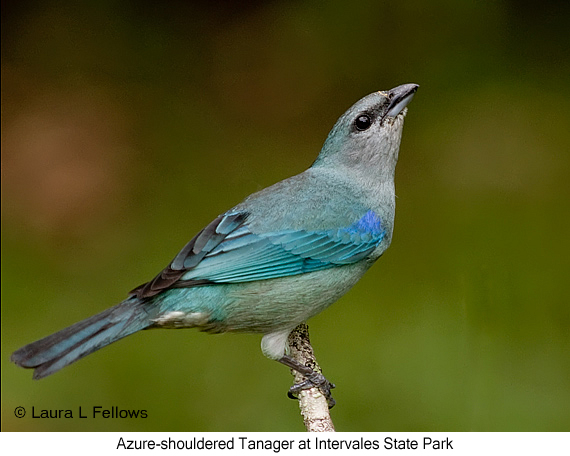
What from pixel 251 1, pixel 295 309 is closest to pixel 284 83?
pixel 251 1

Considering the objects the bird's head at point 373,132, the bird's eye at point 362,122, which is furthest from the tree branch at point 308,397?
the bird's eye at point 362,122

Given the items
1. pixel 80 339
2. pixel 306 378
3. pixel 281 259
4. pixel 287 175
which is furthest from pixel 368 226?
pixel 287 175

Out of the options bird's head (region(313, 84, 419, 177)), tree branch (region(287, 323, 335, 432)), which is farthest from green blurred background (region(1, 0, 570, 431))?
bird's head (region(313, 84, 419, 177))

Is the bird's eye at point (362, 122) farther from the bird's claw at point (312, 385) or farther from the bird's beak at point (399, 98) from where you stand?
the bird's claw at point (312, 385)

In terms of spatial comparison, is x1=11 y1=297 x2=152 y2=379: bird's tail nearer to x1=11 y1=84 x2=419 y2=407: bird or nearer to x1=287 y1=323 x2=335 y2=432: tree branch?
x1=11 y1=84 x2=419 y2=407: bird

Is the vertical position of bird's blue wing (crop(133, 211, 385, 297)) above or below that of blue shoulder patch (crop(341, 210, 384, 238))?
below

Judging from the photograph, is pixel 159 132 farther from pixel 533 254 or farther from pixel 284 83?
pixel 533 254

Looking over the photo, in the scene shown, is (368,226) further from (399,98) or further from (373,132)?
(399,98)
